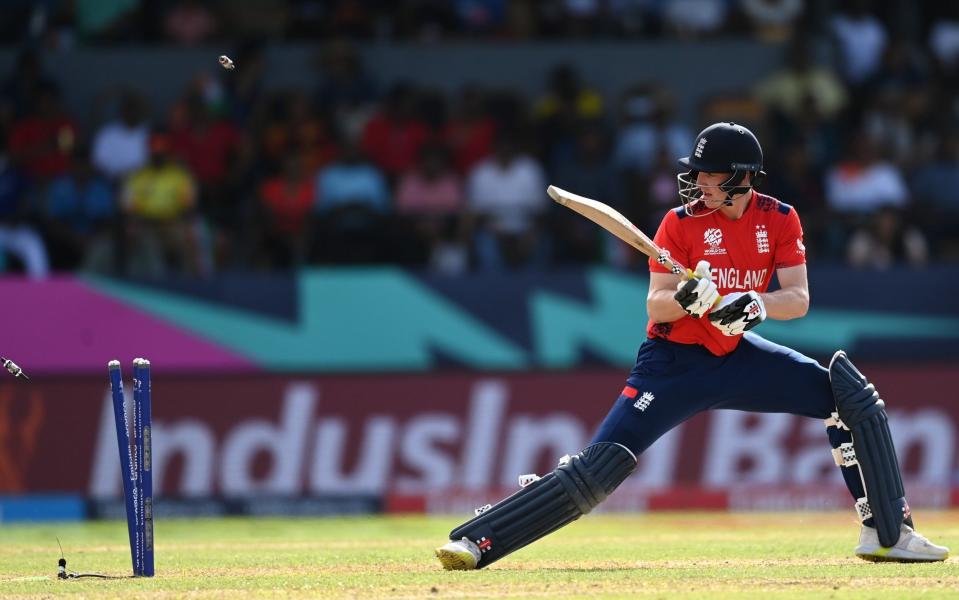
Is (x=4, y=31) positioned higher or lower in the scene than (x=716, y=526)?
higher

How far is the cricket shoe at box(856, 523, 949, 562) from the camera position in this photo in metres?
7.39

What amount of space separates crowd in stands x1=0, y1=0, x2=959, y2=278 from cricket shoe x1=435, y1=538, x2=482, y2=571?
283 inches

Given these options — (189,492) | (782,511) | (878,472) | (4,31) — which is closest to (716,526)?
(782,511)

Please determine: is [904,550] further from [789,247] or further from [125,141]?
[125,141]

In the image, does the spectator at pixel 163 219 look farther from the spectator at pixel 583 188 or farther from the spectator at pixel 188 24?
the spectator at pixel 583 188

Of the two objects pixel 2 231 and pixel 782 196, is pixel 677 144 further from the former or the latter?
pixel 2 231

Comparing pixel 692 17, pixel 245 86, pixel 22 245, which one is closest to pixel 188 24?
pixel 245 86

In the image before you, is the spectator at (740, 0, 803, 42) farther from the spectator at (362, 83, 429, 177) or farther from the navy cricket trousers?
the navy cricket trousers

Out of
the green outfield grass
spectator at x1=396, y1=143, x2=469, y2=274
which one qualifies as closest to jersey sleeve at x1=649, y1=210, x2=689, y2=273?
the green outfield grass

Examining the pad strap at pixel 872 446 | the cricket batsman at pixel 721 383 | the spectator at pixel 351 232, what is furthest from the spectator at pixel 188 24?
the pad strap at pixel 872 446

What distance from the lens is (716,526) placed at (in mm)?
10945

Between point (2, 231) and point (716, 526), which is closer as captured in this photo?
point (716, 526)

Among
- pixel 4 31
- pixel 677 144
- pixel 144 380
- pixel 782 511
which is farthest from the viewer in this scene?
pixel 4 31

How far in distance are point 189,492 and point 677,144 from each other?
5.33m
